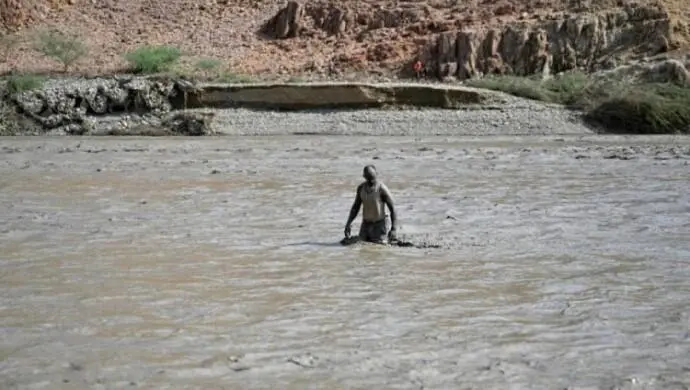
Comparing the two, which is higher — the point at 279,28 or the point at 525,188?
the point at 279,28

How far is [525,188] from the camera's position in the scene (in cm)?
1574

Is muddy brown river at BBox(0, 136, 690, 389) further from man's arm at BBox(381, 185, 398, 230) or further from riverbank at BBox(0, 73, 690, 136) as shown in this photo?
riverbank at BBox(0, 73, 690, 136)

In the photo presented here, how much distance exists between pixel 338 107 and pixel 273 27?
1194 centimetres

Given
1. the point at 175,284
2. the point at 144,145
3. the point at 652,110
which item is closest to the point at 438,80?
the point at 652,110

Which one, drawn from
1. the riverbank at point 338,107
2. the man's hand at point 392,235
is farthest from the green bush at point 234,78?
the man's hand at point 392,235

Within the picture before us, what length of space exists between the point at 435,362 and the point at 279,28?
37860 mm

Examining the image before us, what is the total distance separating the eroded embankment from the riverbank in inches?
1.2

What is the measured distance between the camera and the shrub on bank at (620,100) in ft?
95.9

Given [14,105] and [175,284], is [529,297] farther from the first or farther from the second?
[14,105]

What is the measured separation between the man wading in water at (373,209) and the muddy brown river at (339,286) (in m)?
0.22

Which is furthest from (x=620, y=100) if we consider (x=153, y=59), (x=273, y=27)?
(x=273, y=27)

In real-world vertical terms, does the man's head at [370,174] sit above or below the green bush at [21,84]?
above

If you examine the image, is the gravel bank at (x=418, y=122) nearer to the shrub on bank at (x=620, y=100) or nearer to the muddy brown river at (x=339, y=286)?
the shrub on bank at (x=620, y=100)

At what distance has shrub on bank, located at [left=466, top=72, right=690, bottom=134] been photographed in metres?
29.2
